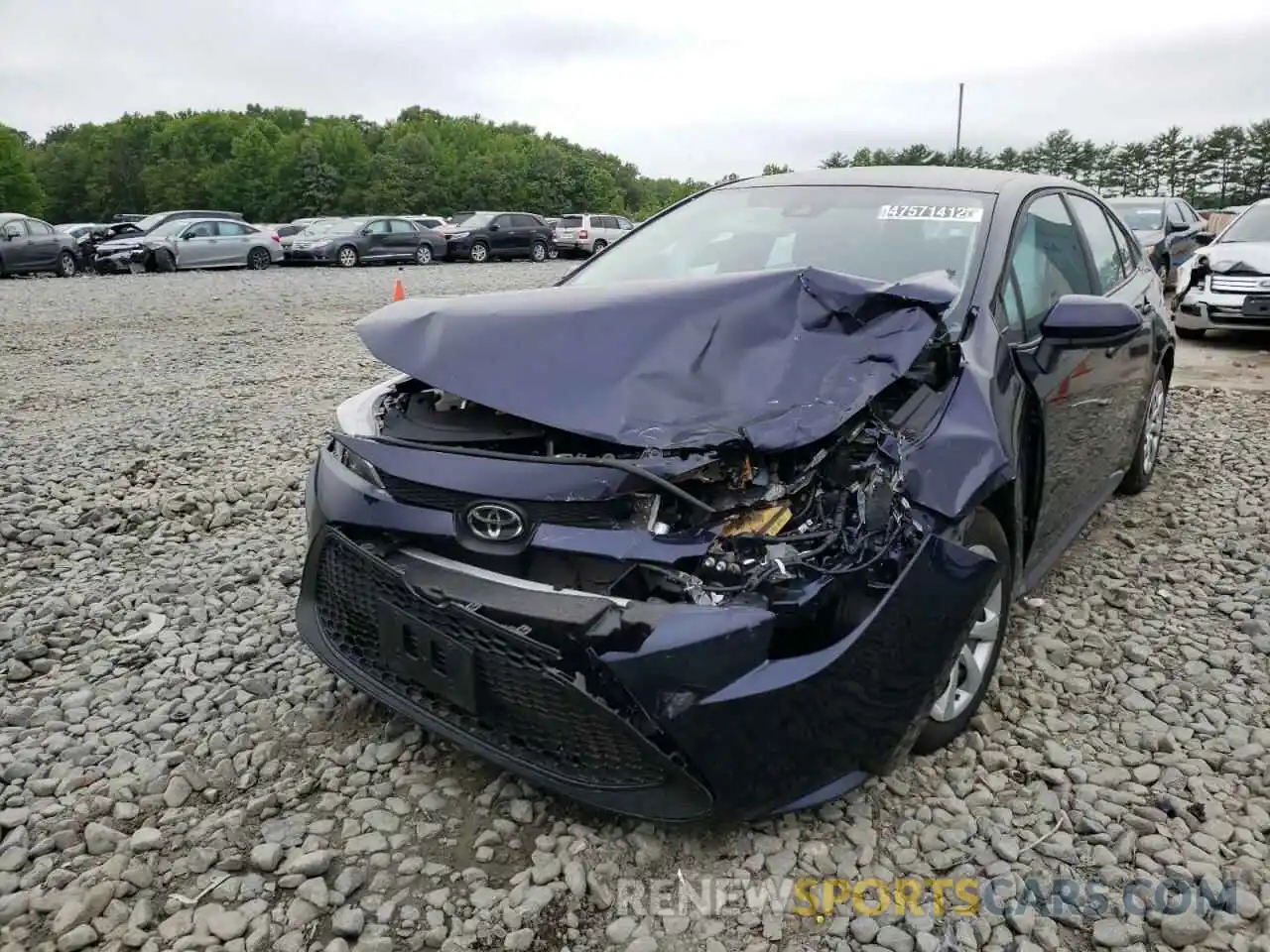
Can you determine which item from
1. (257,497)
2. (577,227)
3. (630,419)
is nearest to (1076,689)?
(630,419)

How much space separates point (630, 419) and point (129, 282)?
1891 centimetres

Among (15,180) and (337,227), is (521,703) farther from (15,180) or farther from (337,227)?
(15,180)

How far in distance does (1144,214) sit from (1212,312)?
17.4 feet

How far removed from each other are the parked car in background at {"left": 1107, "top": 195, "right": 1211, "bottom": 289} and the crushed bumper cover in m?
11.6

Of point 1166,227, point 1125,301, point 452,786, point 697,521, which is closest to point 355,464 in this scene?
point 452,786

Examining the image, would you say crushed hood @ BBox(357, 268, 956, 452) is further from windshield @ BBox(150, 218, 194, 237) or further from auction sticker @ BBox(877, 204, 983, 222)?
windshield @ BBox(150, 218, 194, 237)

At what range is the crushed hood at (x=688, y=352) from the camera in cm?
232

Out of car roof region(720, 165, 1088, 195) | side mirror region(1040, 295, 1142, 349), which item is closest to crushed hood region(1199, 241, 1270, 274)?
car roof region(720, 165, 1088, 195)

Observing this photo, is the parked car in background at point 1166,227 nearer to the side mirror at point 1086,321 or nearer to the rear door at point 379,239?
the side mirror at point 1086,321

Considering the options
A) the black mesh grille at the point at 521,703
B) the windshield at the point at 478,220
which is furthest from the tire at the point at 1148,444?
the windshield at the point at 478,220

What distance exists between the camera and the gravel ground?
2094mm

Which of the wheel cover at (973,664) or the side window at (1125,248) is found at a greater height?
the side window at (1125,248)

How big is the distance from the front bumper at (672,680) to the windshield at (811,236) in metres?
1.32

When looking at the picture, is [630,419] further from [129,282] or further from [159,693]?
[129,282]
